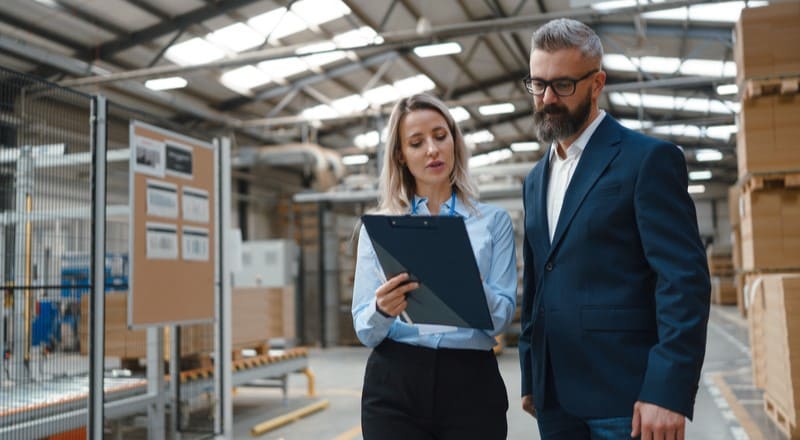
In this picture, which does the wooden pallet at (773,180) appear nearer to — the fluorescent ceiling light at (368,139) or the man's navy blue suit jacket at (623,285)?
the man's navy blue suit jacket at (623,285)

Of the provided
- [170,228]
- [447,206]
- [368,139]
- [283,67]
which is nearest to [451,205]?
[447,206]

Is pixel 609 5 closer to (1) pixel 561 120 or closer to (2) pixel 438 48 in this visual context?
(2) pixel 438 48

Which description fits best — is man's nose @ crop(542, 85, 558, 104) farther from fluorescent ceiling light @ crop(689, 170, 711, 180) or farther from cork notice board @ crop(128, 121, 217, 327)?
fluorescent ceiling light @ crop(689, 170, 711, 180)

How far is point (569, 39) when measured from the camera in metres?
1.67

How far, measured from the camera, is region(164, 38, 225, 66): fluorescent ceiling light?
12645 millimetres

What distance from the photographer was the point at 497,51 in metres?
17.2

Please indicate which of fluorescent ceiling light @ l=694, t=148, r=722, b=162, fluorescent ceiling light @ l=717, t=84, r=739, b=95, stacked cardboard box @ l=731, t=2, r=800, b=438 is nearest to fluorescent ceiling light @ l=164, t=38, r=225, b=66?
stacked cardboard box @ l=731, t=2, r=800, b=438

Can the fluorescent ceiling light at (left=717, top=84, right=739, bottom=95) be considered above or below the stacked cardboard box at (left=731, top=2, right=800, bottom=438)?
above

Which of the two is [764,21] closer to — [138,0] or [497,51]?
[138,0]

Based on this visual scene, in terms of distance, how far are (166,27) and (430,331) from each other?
38.0 feet

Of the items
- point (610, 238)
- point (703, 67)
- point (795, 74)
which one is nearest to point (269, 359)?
point (795, 74)

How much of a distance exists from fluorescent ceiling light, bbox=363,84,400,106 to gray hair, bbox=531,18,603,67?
51.6ft

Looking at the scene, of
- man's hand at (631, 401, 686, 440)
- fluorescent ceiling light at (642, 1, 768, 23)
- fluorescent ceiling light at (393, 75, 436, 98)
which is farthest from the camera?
fluorescent ceiling light at (393, 75, 436, 98)

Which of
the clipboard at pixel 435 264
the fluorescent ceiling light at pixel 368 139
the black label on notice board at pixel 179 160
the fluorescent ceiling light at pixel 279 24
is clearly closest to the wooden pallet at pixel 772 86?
the black label on notice board at pixel 179 160
